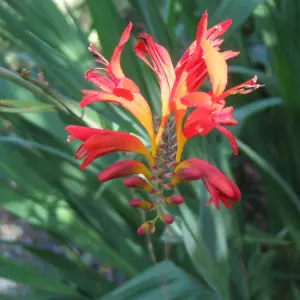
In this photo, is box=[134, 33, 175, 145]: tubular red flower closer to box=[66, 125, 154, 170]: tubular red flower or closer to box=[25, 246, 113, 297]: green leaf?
box=[66, 125, 154, 170]: tubular red flower

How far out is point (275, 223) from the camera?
1175mm

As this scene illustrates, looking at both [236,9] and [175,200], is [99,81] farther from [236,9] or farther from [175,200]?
[236,9]

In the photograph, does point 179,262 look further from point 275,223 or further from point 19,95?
point 19,95

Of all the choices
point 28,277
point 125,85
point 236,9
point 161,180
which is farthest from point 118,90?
point 28,277

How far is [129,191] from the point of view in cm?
99

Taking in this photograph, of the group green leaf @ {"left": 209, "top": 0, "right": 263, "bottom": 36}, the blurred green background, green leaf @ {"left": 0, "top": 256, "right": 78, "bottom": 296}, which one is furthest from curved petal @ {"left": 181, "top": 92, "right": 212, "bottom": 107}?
green leaf @ {"left": 0, "top": 256, "right": 78, "bottom": 296}

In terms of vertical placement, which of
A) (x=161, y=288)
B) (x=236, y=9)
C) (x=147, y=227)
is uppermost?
(x=236, y=9)

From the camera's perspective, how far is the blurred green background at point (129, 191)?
33.4 inches

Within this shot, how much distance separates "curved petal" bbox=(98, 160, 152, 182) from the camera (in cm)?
56

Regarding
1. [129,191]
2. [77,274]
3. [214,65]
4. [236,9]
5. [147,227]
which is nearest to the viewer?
[214,65]

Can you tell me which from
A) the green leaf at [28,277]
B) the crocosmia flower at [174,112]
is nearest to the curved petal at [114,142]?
the crocosmia flower at [174,112]

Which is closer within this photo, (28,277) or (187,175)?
(187,175)

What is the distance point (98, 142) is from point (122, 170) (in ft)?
0.20

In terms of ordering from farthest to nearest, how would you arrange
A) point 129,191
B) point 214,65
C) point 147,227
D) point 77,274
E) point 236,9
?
point 77,274 → point 129,191 → point 236,9 → point 147,227 → point 214,65
